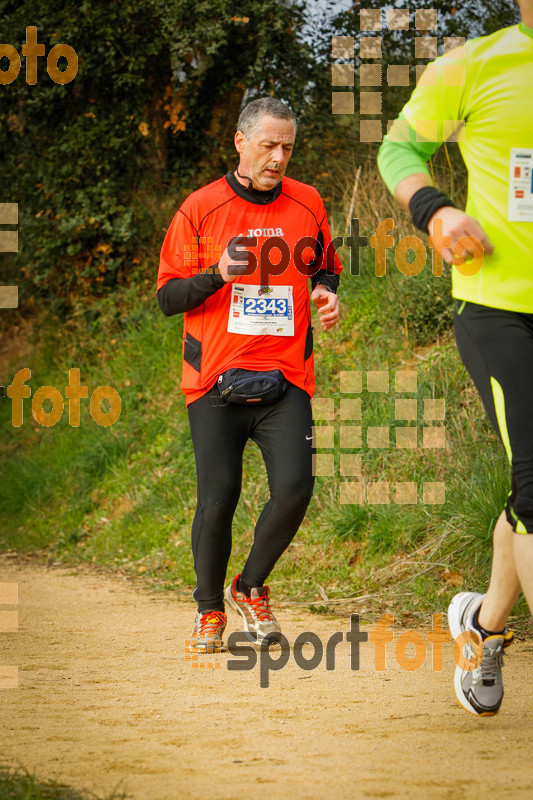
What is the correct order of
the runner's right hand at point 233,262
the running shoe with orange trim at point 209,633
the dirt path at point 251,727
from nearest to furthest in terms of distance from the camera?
1. the dirt path at point 251,727
2. the runner's right hand at point 233,262
3. the running shoe with orange trim at point 209,633

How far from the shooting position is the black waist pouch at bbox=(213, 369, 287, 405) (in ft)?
14.0

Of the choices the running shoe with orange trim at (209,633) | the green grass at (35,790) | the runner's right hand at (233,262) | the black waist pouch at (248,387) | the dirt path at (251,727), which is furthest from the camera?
the running shoe with orange trim at (209,633)

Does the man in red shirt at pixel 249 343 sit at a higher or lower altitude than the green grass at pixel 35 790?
higher

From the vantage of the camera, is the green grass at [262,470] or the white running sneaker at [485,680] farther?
the green grass at [262,470]

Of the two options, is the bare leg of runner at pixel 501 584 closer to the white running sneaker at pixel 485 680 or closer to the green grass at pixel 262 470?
the white running sneaker at pixel 485 680

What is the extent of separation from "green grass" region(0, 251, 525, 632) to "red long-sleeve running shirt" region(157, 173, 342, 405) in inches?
72.3

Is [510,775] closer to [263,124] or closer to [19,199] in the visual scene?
[263,124]

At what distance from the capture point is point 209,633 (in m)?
4.48

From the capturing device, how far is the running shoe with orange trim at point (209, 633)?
4477 mm

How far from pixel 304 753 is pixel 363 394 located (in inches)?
198

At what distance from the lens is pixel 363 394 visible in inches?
301

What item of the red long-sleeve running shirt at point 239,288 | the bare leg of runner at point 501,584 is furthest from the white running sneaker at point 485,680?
the red long-sleeve running shirt at point 239,288

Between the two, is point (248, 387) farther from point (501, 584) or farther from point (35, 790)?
point (35, 790)

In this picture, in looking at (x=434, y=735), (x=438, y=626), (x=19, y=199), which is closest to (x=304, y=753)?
(x=434, y=735)
